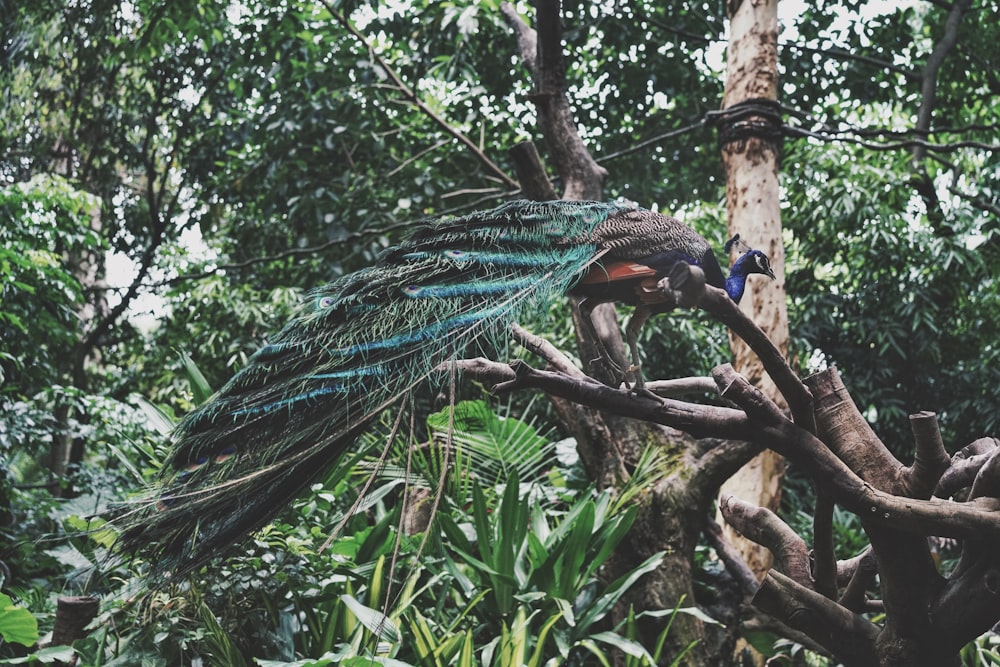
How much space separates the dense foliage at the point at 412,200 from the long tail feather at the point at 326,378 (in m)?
1.11

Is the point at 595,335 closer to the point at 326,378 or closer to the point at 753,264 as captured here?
the point at 753,264

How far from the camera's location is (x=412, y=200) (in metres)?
5.13

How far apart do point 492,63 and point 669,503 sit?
3.45 metres

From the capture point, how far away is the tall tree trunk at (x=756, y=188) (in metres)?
3.35

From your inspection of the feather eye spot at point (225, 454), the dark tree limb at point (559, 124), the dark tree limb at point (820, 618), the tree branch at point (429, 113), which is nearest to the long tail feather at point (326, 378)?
the feather eye spot at point (225, 454)

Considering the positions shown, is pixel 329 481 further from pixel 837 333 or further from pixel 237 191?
pixel 837 333

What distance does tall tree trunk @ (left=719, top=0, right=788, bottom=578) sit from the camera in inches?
132

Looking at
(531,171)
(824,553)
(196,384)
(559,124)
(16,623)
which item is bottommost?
(16,623)

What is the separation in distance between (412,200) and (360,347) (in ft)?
11.0

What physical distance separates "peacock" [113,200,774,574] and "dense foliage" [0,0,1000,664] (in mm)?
1095

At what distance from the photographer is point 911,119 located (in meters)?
6.28

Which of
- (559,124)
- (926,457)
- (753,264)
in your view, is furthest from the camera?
(559,124)

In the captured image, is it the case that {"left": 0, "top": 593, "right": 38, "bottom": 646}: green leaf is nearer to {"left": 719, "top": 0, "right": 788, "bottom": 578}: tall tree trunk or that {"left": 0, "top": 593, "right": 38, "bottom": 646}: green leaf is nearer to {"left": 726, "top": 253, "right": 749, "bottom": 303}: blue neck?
{"left": 726, "top": 253, "right": 749, "bottom": 303}: blue neck

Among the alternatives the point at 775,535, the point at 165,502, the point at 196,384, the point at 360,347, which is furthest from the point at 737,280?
the point at 196,384
